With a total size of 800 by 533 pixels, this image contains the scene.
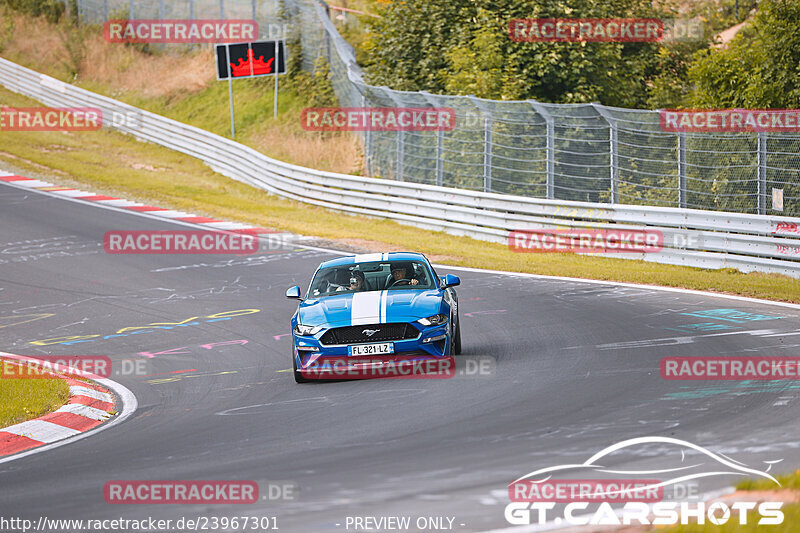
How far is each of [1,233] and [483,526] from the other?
2006 centimetres

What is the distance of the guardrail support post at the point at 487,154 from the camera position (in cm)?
2328

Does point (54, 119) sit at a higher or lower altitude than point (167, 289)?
higher

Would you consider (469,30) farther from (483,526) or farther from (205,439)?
(483,526)

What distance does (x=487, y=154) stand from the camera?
23375 mm

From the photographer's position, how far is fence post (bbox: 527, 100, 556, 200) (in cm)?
2183

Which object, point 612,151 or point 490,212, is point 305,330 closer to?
point 612,151

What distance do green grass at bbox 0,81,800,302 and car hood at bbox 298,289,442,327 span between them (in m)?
6.84

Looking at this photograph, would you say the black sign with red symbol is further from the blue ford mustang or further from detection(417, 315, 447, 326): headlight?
detection(417, 315, 447, 326): headlight

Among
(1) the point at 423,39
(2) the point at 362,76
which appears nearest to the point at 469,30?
(1) the point at 423,39

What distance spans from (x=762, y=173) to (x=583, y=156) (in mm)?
4227

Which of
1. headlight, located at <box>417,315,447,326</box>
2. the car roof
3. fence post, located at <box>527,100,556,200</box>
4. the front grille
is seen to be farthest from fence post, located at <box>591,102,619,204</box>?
the front grille

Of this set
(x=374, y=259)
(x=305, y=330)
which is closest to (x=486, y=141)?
(x=374, y=259)

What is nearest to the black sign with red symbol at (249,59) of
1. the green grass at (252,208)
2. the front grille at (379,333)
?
the green grass at (252,208)

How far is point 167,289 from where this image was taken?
18.4m
